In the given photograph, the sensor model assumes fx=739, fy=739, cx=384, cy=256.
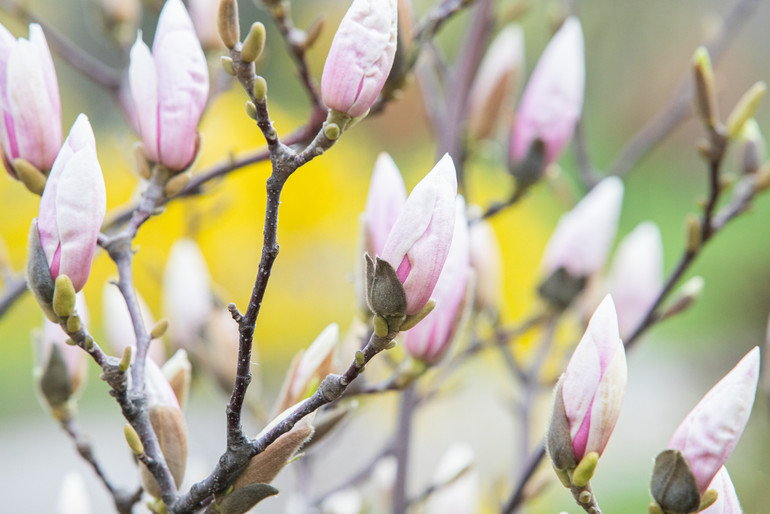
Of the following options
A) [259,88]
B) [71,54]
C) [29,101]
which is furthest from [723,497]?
[71,54]

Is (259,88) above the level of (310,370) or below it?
above

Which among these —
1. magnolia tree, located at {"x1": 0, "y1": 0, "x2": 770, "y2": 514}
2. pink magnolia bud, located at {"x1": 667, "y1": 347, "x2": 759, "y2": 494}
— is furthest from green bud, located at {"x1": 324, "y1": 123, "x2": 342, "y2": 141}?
pink magnolia bud, located at {"x1": 667, "y1": 347, "x2": 759, "y2": 494}

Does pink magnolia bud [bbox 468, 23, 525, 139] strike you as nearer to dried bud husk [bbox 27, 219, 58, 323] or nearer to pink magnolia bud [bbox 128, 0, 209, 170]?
pink magnolia bud [bbox 128, 0, 209, 170]

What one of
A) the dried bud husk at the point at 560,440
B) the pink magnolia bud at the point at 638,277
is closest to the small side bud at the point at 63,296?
the dried bud husk at the point at 560,440

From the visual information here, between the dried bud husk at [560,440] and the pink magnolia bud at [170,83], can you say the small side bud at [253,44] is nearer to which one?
the pink magnolia bud at [170,83]

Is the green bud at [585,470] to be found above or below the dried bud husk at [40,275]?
below

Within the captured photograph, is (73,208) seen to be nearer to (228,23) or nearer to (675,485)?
(228,23)

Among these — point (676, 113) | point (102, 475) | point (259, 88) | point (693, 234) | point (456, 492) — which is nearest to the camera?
point (259, 88)
